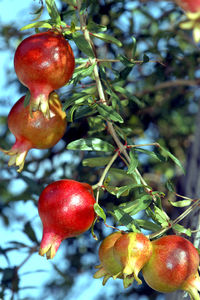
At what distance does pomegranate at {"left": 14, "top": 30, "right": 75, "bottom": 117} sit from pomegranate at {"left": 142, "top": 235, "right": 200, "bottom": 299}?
1.35ft

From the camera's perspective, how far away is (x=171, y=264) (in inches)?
39.4

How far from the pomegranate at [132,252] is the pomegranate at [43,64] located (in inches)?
13.9

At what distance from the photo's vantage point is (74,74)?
3.97 ft

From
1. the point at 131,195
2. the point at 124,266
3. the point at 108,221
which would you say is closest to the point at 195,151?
the point at 131,195

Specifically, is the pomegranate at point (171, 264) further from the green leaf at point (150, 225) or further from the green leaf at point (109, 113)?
the green leaf at point (109, 113)

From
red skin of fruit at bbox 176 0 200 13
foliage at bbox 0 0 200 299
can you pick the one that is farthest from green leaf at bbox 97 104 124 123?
red skin of fruit at bbox 176 0 200 13

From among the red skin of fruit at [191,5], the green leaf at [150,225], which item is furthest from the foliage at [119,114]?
the red skin of fruit at [191,5]

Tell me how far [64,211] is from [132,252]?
0.18m

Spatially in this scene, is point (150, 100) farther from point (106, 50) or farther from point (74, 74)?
point (74, 74)

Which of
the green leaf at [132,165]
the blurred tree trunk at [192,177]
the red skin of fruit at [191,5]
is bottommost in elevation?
the blurred tree trunk at [192,177]

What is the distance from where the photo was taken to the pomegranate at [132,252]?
3.14 ft

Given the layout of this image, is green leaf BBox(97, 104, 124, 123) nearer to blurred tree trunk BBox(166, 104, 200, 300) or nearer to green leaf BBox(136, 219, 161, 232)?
green leaf BBox(136, 219, 161, 232)

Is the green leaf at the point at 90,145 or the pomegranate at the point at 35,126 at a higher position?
the pomegranate at the point at 35,126

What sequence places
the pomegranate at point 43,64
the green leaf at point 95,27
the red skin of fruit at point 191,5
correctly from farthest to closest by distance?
the green leaf at point 95,27 < the pomegranate at point 43,64 < the red skin of fruit at point 191,5
